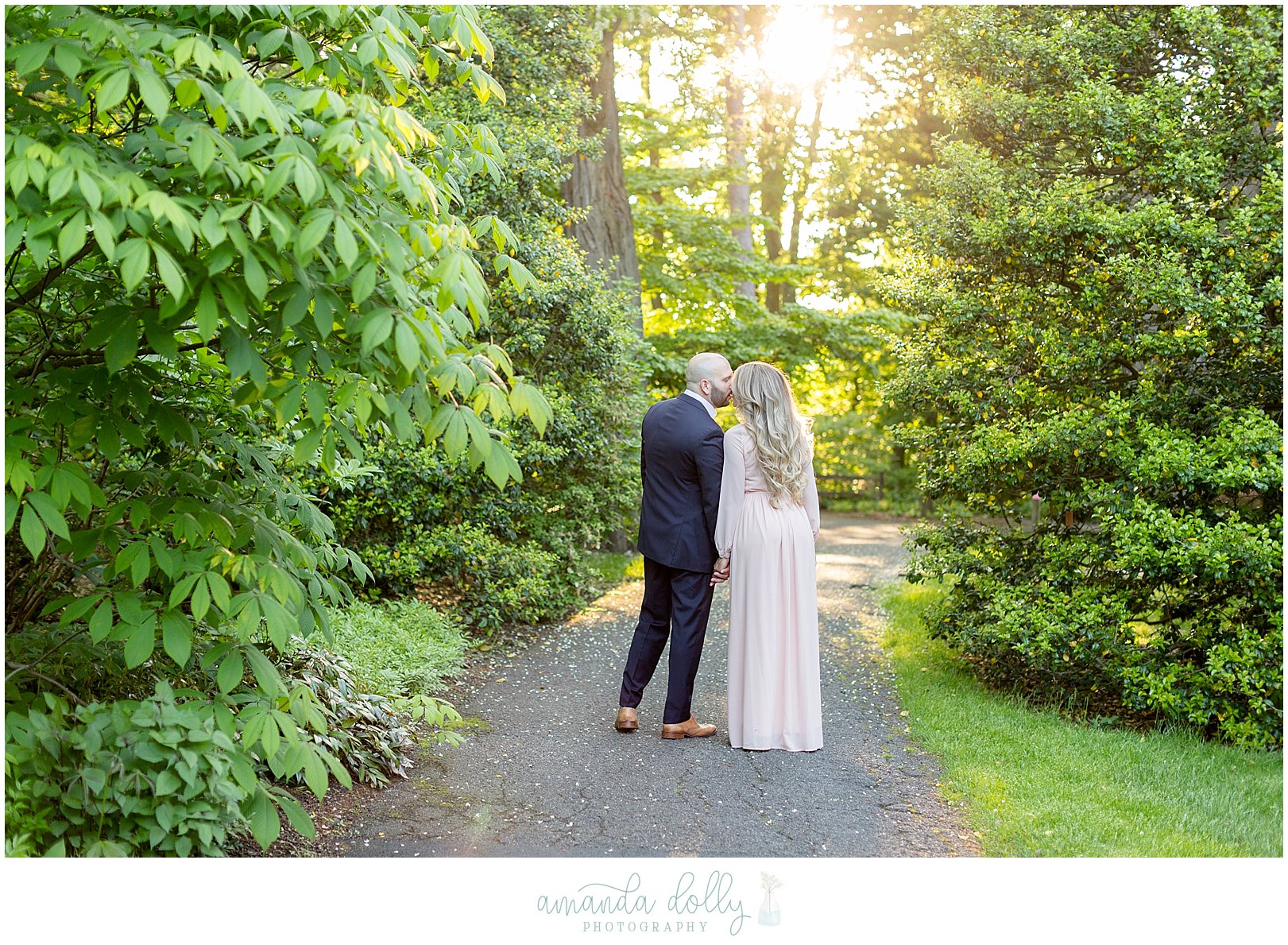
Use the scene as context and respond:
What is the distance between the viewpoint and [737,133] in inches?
643

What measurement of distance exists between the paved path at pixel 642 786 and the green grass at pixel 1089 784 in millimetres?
171

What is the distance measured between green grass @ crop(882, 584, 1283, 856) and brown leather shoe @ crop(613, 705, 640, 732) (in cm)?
145

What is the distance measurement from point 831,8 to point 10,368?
17.1 m

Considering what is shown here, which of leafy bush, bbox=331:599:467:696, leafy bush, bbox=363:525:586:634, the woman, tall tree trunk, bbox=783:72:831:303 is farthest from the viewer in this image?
tall tree trunk, bbox=783:72:831:303

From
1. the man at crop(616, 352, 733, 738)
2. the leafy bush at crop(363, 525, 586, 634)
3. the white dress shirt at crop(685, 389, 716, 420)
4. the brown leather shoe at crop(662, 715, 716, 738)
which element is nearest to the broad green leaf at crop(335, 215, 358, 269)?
the man at crop(616, 352, 733, 738)

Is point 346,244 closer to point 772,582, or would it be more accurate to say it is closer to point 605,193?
point 772,582

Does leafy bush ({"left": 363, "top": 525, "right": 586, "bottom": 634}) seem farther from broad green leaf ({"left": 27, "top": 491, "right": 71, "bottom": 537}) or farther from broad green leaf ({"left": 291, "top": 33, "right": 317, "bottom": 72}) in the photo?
broad green leaf ({"left": 291, "top": 33, "right": 317, "bottom": 72})

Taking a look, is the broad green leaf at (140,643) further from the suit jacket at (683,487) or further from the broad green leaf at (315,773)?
the suit jacket at (683,487)

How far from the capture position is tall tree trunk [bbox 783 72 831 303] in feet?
65.0

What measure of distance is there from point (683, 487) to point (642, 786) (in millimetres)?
1447

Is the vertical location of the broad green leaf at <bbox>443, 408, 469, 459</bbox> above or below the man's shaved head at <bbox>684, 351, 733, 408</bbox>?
below

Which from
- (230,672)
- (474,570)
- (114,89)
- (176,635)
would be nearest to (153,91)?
(114,89)

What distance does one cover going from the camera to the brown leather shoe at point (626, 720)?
4.93 meters
